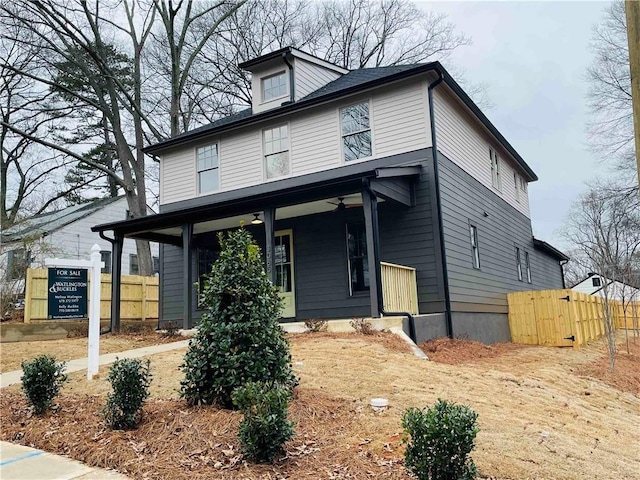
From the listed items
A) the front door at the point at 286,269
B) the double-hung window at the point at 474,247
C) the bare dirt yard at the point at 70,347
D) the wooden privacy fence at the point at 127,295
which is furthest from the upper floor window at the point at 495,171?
the wooden privacy fence at the point at 127,295

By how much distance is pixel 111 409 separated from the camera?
4.34 m

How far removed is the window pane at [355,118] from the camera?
1203 centimetres

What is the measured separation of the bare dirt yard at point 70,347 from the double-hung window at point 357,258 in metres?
4.03

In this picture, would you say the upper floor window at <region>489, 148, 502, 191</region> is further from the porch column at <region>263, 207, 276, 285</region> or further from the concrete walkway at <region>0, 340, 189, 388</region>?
the concrete walkway at <region>0, 340, 189, 388</region>

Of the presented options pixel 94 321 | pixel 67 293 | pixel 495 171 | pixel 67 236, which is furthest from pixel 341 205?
pixel 67 236

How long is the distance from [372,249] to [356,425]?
5179 millimetres

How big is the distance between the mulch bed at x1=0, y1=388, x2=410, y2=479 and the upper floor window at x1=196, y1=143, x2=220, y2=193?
983 cm

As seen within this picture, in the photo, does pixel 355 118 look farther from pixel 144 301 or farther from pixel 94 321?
pixel 144 301

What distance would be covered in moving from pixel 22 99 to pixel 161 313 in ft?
48.8

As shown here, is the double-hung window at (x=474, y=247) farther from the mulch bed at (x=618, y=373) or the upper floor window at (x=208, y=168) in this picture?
the upper floor window at (x=208, y=168)

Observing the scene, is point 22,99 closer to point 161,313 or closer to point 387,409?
point 161,313

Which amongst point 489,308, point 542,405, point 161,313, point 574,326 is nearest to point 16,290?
point 161,313

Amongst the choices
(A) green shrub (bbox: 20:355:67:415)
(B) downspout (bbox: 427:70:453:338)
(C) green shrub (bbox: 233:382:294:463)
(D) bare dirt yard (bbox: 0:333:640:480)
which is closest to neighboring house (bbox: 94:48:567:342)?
(B) downspout (bbox: 427:70:453:338)

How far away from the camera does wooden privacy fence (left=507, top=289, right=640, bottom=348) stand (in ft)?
42.7
